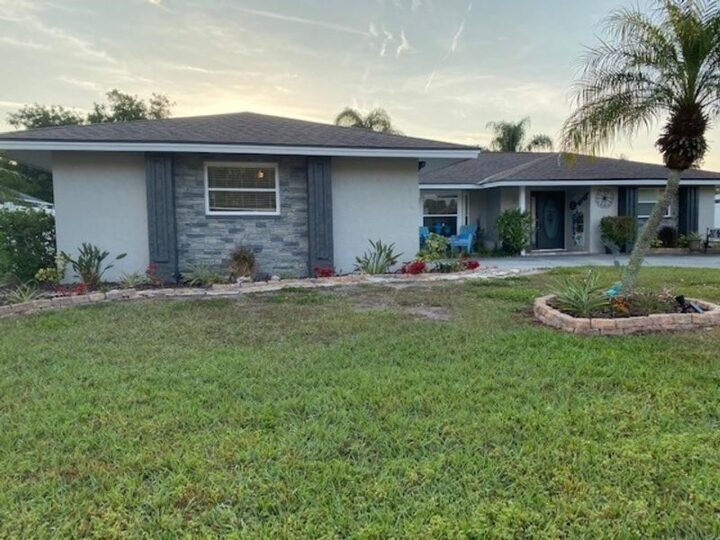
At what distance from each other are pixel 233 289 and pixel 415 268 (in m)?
3.94

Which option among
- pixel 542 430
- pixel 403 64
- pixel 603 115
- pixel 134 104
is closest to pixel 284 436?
pixel 542 430

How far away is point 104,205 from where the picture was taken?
10266mm

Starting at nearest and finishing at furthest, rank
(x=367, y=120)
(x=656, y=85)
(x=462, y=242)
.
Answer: (x=656, y=85) → (x=462, y=242) → (x=367, y=120)

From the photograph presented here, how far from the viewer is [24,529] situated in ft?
7.45

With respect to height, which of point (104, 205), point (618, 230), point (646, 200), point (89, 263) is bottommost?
point (89, 263)

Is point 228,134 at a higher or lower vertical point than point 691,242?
higher

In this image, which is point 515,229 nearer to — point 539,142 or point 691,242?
point 691,242

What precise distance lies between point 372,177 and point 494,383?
8120mm

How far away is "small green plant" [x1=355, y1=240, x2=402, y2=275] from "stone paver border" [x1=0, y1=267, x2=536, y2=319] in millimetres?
549

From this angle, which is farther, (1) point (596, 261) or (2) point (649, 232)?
(1) point (596, 261)

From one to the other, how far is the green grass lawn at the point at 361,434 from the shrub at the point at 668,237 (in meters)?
14.1

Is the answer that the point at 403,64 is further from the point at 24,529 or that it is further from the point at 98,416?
the point at 24,529

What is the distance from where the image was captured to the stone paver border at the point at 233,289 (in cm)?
761

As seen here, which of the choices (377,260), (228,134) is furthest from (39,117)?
(377,260)
